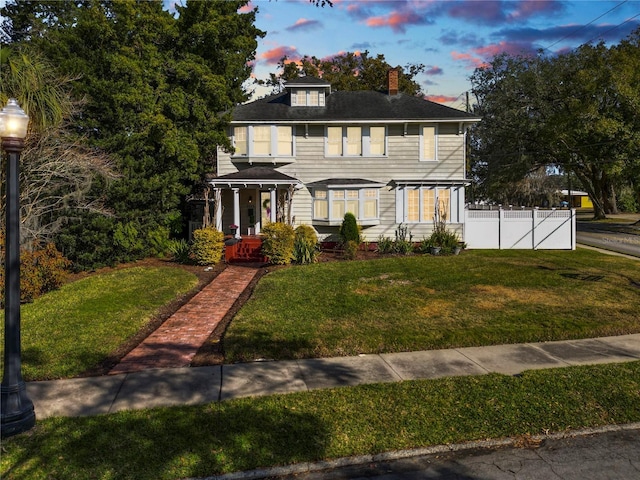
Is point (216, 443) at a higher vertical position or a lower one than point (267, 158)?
lower

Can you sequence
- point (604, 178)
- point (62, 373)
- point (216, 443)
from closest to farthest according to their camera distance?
1. point (216, 443)
2. point (62, 373)
3. point (604, 178)

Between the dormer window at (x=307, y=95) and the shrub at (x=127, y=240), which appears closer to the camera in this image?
the shrub at (x=127, y=240)

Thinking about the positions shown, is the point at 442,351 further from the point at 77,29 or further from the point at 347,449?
the point at 77,29

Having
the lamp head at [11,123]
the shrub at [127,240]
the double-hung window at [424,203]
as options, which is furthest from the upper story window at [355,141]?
the lamp head at [11,123]

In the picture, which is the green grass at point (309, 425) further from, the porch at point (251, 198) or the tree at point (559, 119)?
the tree at point (559, 119)

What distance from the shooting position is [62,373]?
7.50m

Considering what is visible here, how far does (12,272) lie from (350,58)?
128 feet

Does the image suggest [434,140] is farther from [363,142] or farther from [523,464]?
[523,464]

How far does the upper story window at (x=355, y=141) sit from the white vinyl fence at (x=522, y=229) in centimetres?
528

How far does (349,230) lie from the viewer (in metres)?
20.3

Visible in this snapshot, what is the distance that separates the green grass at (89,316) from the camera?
26.4 ft

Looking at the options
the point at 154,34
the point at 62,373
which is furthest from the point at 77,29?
the point at 62,373

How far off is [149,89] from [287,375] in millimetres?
14621

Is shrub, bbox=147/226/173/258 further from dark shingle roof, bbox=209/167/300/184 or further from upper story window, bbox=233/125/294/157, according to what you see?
upper story window, bbox=233/125/294/157
